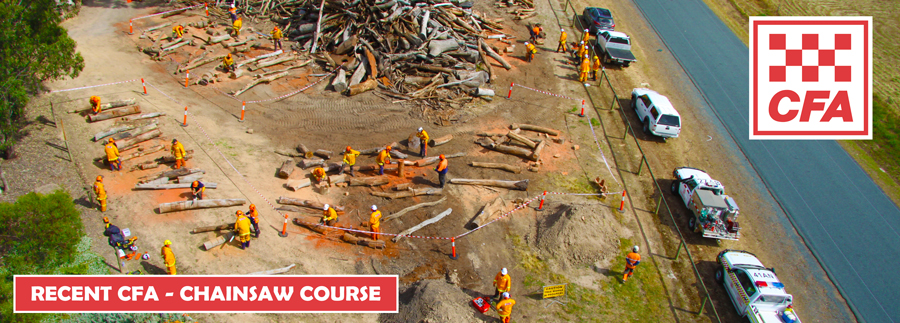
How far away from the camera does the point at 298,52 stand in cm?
3284

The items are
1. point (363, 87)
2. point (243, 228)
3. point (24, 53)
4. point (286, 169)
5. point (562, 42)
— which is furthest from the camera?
point (562, 42)

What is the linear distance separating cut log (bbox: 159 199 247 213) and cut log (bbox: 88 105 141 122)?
7.82 m

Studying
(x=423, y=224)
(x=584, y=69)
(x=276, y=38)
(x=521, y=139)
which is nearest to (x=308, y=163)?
(x=423, y=224)

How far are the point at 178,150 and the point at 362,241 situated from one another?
27.5 ft

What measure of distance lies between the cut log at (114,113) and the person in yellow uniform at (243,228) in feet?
34.5

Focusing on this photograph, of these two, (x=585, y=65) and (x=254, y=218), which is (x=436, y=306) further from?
(x=585, y=65)

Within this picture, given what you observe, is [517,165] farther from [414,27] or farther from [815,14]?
[815,14]

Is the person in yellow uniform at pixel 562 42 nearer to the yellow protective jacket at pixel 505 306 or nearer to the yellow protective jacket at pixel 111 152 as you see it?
the yellow protective jacket at pixel 505 306

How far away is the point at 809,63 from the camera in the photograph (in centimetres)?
2727

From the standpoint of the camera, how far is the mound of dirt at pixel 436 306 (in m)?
15.9

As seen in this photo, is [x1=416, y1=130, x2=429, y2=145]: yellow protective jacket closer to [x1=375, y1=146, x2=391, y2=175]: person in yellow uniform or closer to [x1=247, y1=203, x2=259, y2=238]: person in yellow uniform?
[x1=375, y1=146, x2=391, y2=175]: person in yellow uniform

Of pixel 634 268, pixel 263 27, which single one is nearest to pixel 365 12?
pixel 263 27

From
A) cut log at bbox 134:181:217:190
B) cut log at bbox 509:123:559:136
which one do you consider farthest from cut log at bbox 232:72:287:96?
cut log at bbox 509:123:559:136

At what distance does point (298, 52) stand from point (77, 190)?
15717 mm
